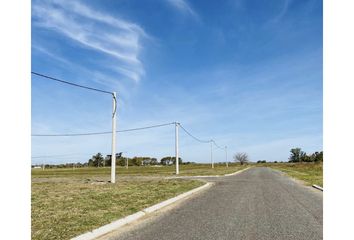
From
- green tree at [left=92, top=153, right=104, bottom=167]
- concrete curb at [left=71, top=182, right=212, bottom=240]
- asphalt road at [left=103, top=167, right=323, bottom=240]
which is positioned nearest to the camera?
concrete curb at [left=71, top=182, right=212, bottom=240]

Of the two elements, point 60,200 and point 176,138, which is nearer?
point 60,200

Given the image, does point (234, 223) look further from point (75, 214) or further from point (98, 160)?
point (98, 160)

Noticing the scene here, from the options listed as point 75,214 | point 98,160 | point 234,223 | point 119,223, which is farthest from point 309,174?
point 98,160

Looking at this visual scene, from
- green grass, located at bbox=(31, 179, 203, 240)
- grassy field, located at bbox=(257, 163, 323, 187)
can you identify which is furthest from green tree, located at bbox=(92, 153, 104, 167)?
green grass, located at bbox=(31, 179, 203, 240)

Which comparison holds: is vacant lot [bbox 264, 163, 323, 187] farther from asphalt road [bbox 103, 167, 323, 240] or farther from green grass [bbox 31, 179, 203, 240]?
green grass [bbox 31, 179, 203, 240]

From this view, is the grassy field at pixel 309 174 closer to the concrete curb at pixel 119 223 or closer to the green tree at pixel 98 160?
the concrete curb at pixel 119 223

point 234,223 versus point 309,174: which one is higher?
point 234,223

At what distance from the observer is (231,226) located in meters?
8.58

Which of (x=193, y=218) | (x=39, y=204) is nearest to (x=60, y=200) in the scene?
(x=39, y=204)
